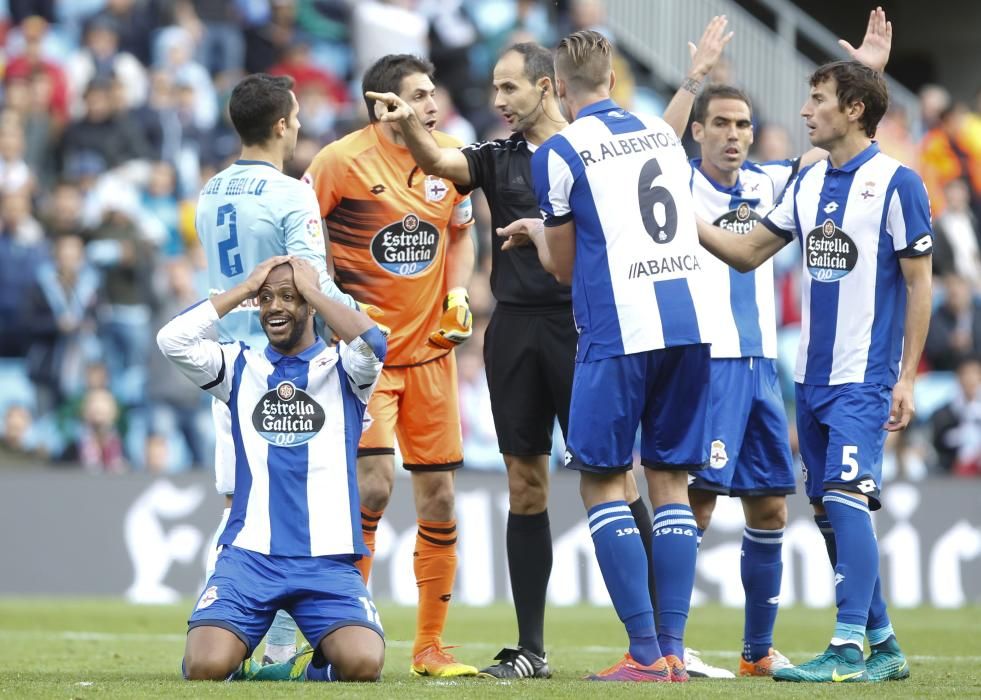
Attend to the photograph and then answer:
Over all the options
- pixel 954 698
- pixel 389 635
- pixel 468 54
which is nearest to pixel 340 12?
pixel 468 54

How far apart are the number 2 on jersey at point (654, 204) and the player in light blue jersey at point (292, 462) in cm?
118

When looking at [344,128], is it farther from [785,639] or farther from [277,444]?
[277,444]

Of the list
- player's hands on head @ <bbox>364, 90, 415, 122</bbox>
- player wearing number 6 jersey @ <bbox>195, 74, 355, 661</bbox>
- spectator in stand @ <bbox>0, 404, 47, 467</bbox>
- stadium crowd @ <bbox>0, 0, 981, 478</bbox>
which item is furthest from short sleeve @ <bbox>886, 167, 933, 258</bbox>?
spectator in stand @ <bbox>0, 404, 47, 467</bbox>

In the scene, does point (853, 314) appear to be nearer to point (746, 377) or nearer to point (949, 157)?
point (746, 377)

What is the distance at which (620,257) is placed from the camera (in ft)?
21.7

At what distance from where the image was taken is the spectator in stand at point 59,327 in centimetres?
1452

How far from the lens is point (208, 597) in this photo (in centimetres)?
656

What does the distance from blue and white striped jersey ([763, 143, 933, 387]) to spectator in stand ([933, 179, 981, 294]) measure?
10.2 metres

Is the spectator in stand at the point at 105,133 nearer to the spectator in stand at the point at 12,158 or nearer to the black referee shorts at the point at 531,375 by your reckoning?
the spectator in stand at the point at 12,158

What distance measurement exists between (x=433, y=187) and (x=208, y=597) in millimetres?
2375

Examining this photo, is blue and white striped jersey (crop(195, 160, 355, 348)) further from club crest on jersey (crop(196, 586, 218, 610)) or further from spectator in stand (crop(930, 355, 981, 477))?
spectator in stand (crop(930, 355, 981, 477))

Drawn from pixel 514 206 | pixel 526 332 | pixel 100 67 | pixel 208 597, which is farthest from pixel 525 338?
pixel 100 67

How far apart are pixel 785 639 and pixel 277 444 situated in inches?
171

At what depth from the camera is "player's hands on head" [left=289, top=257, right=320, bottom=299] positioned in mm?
6672
